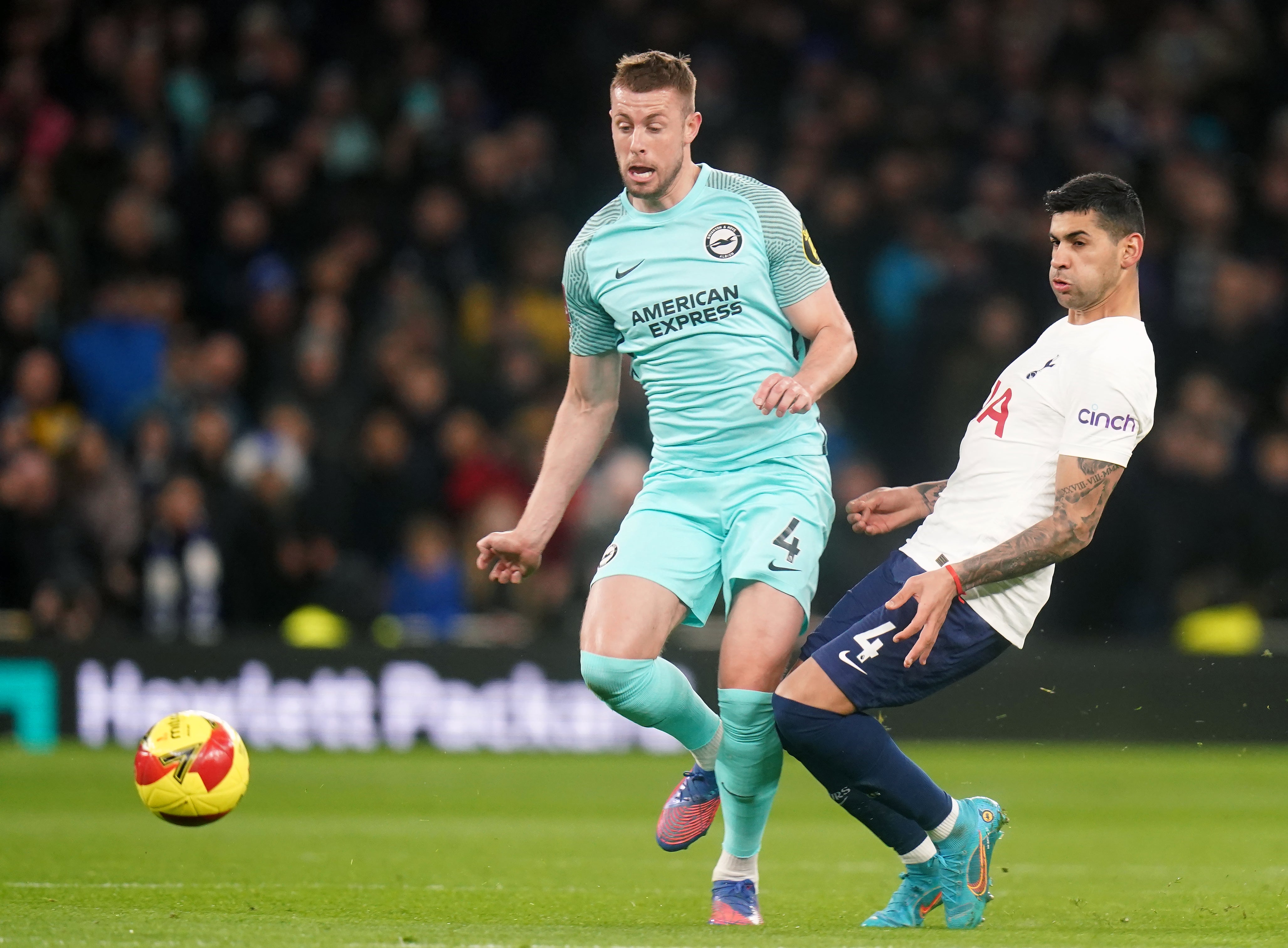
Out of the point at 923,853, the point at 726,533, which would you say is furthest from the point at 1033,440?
the point at 923,853

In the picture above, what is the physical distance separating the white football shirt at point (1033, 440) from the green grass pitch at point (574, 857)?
1066 mm

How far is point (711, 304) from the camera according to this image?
5906 mm

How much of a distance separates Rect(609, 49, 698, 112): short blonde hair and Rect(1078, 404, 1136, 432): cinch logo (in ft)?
5.04

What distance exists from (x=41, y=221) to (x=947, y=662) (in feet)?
30.7

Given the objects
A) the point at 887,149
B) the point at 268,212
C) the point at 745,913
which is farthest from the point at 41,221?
the point at 745,913

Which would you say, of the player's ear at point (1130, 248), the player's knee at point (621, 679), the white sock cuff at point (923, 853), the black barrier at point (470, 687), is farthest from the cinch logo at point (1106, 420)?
the black barrier at point (470, 687)

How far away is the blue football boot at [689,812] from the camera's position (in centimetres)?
598

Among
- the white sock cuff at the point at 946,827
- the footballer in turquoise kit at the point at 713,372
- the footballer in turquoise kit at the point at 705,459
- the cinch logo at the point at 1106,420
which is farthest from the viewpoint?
the footballer in turquoise kit at the point at 713,372

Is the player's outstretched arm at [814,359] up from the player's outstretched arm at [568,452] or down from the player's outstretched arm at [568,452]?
up

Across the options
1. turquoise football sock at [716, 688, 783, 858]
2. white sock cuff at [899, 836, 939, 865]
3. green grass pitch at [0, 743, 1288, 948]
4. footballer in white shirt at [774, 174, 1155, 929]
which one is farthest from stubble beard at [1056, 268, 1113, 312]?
green grass pitch at [0, 743, 1288, 948]

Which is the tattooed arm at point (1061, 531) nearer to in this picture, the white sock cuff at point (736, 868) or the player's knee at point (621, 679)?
the player's knee at point (621, 679)

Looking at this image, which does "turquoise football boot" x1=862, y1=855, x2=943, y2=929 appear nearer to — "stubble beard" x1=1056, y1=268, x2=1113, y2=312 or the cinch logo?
the cinch logo

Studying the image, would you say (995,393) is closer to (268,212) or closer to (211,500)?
(211,500)

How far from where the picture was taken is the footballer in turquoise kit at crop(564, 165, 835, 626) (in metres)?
5.87
